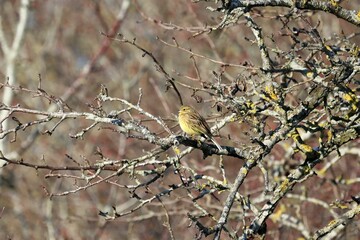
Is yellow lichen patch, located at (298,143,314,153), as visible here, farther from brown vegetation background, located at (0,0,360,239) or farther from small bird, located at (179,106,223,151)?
brown vegetation background, located at (0,0,360,239)

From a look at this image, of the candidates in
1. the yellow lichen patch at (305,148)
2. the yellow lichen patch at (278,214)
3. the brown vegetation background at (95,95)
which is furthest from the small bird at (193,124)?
the brown vegetation background at (95,95)

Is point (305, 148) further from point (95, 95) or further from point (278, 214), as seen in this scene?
point (95, 95)

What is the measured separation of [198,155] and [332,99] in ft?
30.7

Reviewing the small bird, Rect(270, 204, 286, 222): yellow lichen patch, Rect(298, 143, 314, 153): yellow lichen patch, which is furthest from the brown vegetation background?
Rect(298, 143, 314, 153): yellow lichen patch

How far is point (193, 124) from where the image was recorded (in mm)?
5762

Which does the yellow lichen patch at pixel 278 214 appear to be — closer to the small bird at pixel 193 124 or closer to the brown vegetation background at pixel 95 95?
the small bird at pixel 193 124

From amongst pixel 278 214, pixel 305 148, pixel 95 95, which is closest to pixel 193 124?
pixel 305 148

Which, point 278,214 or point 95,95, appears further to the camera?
point 95,95

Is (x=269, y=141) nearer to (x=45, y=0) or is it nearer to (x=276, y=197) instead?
(x=276, y=197)

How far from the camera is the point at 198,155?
14.7 m

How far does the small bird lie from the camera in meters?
5.63

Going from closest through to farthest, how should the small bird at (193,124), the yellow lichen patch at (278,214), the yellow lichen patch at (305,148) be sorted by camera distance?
the yellow lichen patch at (305,148), the small bird at (193,124), the yellow lichen patch at (278,214)

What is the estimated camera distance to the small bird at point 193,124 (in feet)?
18.5

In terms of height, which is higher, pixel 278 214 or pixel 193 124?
pixel 278 214
